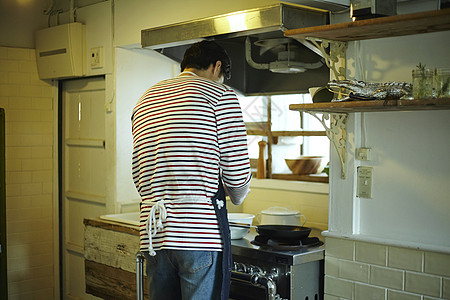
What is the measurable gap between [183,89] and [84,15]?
7.90ft

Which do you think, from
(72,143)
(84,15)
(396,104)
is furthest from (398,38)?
(72,143)

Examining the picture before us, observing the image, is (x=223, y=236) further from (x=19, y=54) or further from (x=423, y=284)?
(x=19, y=54)

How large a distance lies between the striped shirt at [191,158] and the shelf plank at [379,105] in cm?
34

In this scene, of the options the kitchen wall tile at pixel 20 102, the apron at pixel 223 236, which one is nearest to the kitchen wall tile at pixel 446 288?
the apron at pixel 223 236

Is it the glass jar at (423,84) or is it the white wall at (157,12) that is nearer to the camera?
the glass jar at (423,84)

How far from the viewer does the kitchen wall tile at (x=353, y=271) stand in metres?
2.66

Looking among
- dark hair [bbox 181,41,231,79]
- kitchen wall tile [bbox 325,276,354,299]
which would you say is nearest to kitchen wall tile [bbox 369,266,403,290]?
kitchen wall tile [bbox 325,276,354,299]

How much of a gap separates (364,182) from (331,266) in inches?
17.4

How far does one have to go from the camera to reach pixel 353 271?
271 cm

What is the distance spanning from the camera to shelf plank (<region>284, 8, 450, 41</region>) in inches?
83.1

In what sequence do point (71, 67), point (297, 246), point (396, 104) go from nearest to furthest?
point (396, 104)
point (297, 246)
point (71, 67)

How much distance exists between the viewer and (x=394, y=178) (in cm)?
258

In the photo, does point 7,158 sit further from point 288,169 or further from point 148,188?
point 148,188

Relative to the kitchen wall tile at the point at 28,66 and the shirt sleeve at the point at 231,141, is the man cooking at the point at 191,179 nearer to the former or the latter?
the shirt sleeve at the point at 231,141
